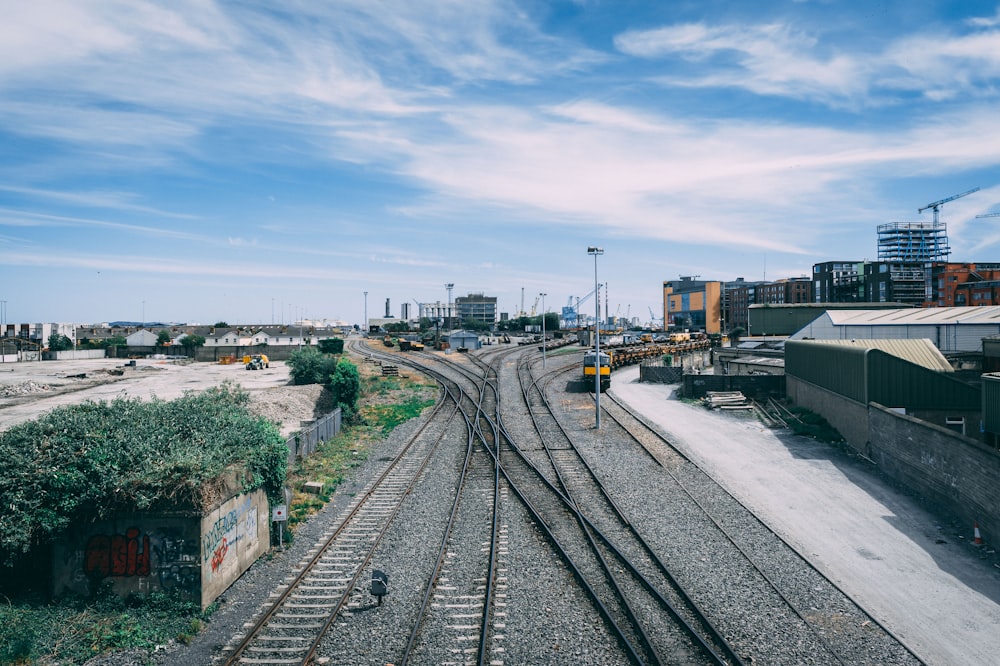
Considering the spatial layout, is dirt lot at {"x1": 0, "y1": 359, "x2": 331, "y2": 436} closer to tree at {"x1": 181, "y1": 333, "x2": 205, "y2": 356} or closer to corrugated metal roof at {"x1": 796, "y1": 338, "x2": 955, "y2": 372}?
tree at {"x1": 181, "y1": 333, "x2": 205, "y2": 356}

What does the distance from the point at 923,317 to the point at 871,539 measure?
35.3m

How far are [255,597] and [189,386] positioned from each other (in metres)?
41.9

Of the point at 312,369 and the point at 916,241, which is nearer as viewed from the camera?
the point at 312,369

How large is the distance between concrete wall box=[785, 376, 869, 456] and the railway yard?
9.35 ft

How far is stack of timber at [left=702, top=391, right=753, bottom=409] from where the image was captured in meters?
36.3

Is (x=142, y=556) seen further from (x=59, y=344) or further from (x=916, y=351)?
(x=59, y=344)

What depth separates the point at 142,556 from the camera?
489 inches

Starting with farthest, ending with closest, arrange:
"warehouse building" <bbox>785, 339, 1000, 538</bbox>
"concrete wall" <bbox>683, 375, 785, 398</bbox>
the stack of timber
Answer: "concrete wall" <bbox>683, 375, 785, 398</bbox>, the stack of timber, "warehouse building" <bbox>785, 339, 1000, 538</bbox>

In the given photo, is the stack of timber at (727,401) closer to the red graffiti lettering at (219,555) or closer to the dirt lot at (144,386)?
the dirt lot at (144,386)

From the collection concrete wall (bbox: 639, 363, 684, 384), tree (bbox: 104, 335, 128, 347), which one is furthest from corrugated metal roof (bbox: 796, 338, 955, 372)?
tree (bbox: 104, 335, 128, 347)

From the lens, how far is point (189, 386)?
1948 inches

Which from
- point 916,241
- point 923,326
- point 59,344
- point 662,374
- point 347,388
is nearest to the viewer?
point 347,388

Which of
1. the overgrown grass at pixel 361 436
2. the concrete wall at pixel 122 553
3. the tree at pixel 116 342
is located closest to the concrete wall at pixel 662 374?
the overgrown grass at pixel 361 436

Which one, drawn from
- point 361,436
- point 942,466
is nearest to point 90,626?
point 361,436
